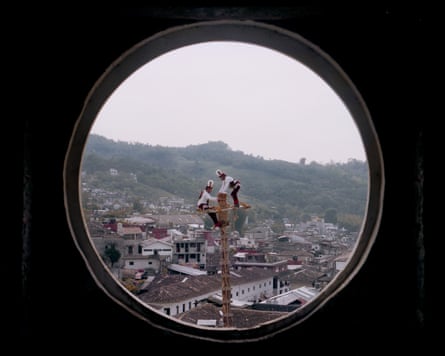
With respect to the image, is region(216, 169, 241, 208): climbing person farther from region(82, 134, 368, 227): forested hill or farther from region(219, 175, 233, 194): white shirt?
region(82, 134, 368, 227): forested hill

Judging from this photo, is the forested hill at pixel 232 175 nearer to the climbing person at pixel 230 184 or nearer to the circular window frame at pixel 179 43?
the climbing person at pixel 230 184

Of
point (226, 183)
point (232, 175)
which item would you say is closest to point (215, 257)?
point (232, 175)

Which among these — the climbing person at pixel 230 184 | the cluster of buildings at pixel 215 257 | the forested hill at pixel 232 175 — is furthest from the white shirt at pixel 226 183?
the cluster of buildings at pixel 215 257

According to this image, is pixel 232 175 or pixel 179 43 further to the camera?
pixel 232 175

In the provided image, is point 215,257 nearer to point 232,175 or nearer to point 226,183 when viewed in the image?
point 232,175

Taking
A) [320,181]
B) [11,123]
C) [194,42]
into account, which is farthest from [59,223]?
[320,181]

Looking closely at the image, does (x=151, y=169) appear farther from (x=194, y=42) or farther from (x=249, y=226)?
(x=194, y=42)

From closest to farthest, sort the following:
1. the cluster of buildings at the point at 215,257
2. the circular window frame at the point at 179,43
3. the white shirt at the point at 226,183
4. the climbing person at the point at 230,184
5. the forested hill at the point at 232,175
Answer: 1. the circular window frame at the point at 179,43
2. the climbing person at the point at 230,184
3. the white shirt at the point at 226,183
4. the cluster of buildings at the point at 215,257
5. the forested hill at the point at 232,175
